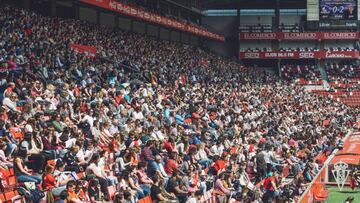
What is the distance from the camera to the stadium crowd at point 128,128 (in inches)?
522

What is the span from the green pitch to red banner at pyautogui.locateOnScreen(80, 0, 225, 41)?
52.3 ft

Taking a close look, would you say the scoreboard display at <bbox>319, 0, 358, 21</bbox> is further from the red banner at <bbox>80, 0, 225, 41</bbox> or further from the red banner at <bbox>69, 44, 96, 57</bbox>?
the red banner at <bbox>69, 44, 96, 57</bbox>

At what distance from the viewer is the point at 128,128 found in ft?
59.9

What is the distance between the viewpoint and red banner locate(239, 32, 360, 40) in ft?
211

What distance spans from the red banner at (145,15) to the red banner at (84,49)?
3.16 metres

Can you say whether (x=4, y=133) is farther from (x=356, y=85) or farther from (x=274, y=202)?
(x=356, y=85)

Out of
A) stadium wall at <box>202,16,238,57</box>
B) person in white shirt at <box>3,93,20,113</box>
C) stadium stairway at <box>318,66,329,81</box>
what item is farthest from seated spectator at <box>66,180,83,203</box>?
stadium wall at <box>202,16,238,57</box>

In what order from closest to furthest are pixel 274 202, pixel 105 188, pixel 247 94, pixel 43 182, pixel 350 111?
1. pixel 43 182
2. pixel 105 188
3. pixel 274 202
4. pixel 247 94
5. pixel 350 111

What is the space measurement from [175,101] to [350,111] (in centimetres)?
2392

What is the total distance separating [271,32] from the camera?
65562 mm

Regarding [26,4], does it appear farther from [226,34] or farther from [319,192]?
[226,34]

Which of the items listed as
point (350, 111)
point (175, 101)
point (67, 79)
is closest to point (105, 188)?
point (67, 79)

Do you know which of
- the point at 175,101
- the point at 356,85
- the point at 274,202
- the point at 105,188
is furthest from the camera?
the point at 356,85

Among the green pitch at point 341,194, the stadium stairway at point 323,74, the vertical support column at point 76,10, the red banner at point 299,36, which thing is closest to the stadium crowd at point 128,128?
the green pitch at point 341,194
